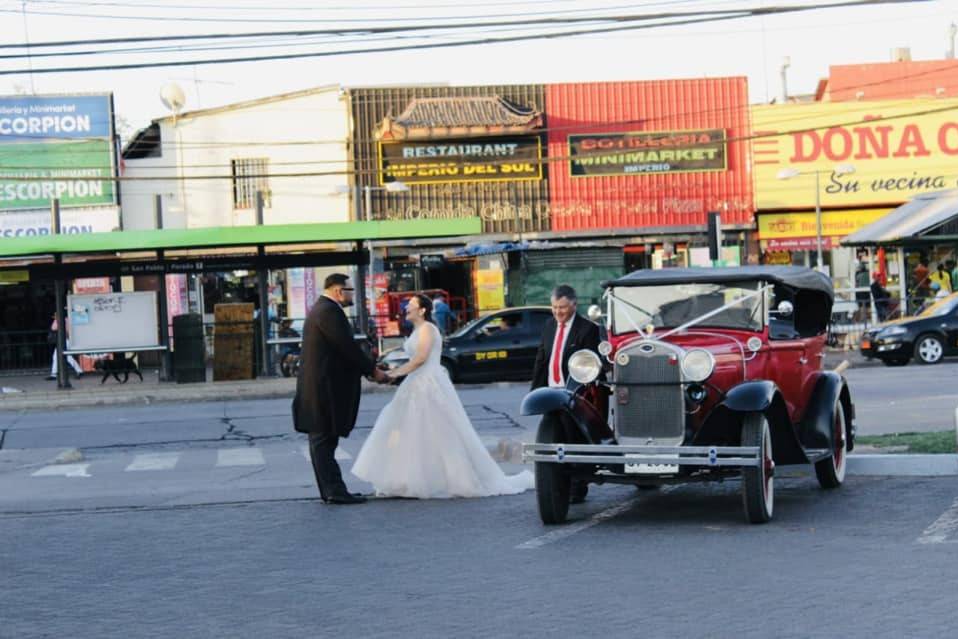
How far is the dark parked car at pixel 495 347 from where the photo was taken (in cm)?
2814

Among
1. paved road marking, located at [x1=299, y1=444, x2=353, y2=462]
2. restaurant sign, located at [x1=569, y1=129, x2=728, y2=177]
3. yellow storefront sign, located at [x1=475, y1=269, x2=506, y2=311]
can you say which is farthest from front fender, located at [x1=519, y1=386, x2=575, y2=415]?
restaurant sign, located at [x1=569, y1=129, x2=728, y2=177]

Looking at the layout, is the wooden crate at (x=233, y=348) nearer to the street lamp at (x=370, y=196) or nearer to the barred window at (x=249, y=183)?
the street lamp at (x=370, y=196)

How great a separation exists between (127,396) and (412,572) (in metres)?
20.1

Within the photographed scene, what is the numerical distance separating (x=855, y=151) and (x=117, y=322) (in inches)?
1042

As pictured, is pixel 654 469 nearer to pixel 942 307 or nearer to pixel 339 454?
pixel 339 454

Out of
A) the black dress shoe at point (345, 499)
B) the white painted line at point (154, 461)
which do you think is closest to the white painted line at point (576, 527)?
the black dress shoe at point (345, 499)

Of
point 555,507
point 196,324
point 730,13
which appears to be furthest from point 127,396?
point 555,507

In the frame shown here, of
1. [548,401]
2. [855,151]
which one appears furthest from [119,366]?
[855,151]

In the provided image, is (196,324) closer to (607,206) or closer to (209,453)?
(209,453)

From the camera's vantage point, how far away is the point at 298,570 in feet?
29.3

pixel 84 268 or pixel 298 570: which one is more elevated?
pixel 84 268

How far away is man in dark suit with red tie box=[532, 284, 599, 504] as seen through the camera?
453 inches

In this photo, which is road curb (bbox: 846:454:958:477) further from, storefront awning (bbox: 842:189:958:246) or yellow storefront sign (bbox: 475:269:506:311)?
yellow storefront sign (bbox: 475:269:506:311)

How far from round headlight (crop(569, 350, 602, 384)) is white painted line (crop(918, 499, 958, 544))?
2527 millimetres
